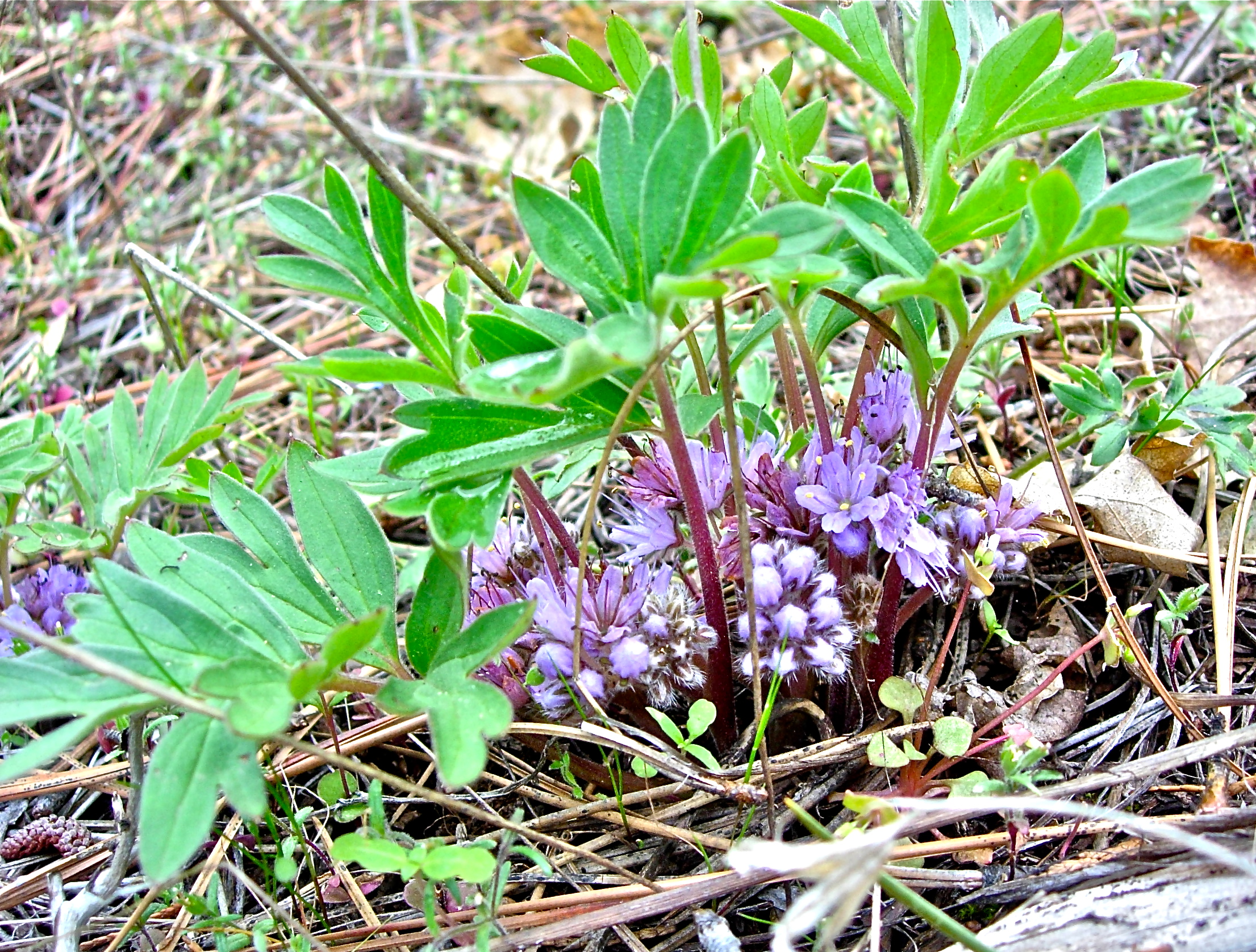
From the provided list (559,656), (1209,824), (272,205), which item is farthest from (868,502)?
(272,205)

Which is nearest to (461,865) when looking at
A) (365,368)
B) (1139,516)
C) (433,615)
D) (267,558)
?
(433,615)

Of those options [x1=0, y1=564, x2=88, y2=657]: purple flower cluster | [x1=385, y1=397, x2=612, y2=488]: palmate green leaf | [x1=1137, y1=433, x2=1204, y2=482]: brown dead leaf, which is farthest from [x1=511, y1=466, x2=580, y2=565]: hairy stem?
[x1=1137, y1=433, x2=1204, y2=482]: brown dead leaf

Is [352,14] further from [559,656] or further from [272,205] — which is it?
[559,656]

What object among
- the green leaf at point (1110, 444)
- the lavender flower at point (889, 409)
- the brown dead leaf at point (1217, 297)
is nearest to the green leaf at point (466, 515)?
the lavender flower at point (889, 409)

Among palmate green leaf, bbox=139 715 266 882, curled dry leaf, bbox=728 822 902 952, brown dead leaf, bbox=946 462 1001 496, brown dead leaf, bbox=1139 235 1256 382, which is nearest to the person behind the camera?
curled dry leaf, bbox=728 822 902 952

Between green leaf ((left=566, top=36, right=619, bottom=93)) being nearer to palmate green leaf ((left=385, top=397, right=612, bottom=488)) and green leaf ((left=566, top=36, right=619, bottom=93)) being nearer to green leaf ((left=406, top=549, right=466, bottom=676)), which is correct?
palmate green leaf ((left=385, top=397, right=612, bottom=488))

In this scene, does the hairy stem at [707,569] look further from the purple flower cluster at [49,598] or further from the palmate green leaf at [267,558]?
the purple flower cluster at [49,598]
